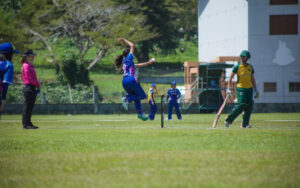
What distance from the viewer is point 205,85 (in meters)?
36.8

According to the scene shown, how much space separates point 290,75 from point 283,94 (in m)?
2.39

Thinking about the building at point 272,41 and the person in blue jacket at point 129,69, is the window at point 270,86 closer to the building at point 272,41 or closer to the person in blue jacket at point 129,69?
the building at point 272,41

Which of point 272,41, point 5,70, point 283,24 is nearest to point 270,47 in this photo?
point 272,41

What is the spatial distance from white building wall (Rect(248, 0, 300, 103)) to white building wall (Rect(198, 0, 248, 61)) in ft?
2.09

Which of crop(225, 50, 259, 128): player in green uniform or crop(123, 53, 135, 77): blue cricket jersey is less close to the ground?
crop(123, 53, 135, 77): blue cricket jersey

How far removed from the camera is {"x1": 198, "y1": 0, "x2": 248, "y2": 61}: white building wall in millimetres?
41906

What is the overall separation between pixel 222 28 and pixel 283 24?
5297 mm

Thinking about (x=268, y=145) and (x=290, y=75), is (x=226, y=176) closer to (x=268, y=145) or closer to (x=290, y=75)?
(x=268, y=145)

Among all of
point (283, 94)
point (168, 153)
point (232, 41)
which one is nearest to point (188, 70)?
point (232, 41)

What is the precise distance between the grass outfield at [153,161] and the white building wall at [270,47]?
96.0ft

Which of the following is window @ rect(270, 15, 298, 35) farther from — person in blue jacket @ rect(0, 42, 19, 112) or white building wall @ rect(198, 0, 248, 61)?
person in blue jacket @ rect(0, 42, 19, 112)

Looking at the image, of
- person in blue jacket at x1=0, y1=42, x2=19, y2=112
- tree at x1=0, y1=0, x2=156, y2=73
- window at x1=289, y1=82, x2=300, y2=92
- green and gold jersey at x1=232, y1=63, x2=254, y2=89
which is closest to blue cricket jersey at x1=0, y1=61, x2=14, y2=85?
person in blue jacket at x1=0, y1=42, x2=19, y2=112

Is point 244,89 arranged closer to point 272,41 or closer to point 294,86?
point 294,86

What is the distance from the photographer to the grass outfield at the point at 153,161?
667 centimetres
